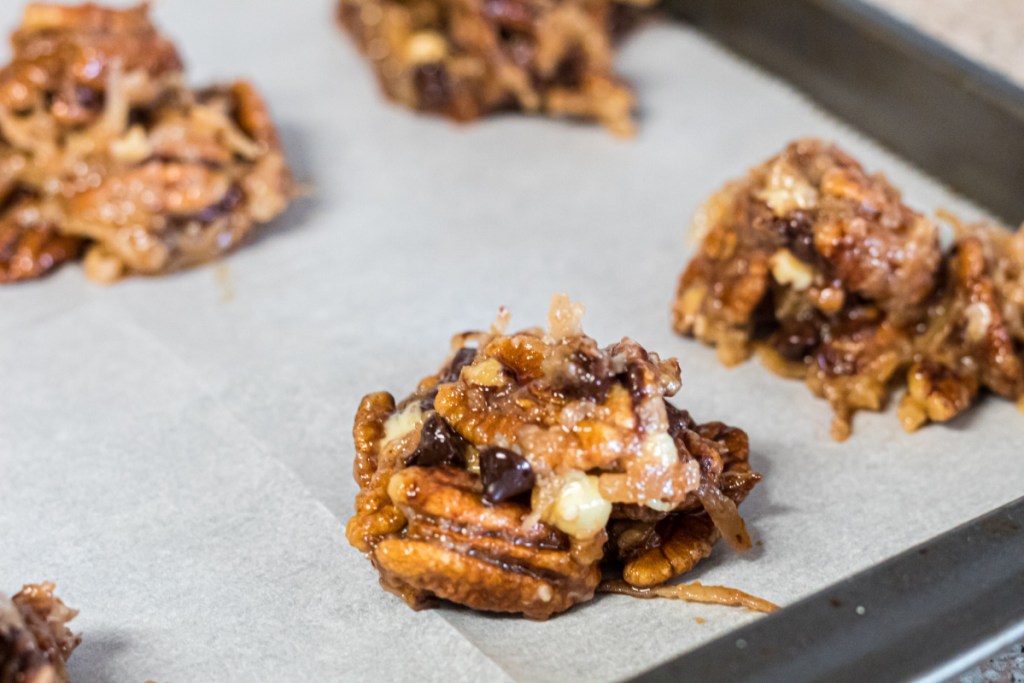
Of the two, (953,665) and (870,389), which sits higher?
(953,665)

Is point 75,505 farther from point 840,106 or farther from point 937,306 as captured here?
point 840,106

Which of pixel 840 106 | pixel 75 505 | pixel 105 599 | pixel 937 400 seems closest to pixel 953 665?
pixel 937 400

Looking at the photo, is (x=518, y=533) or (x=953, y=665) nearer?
(x=953, y=665)

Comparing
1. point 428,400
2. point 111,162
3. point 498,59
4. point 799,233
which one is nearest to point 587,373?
point 428,400

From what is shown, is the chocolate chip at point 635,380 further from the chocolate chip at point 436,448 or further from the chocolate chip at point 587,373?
the chocolate chip at point 436,448

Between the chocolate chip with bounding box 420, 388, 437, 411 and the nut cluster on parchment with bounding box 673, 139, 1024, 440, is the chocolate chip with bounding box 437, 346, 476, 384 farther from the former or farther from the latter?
the nut cluster on parchment with bounding box 673, 139, 1024, 440

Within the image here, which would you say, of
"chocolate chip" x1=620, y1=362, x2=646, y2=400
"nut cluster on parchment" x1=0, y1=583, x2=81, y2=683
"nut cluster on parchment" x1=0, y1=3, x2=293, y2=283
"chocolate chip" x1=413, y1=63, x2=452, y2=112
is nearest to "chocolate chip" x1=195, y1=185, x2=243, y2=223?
"nut cluster on parchment" x1=0, y1=3, x2=293, y2=283
